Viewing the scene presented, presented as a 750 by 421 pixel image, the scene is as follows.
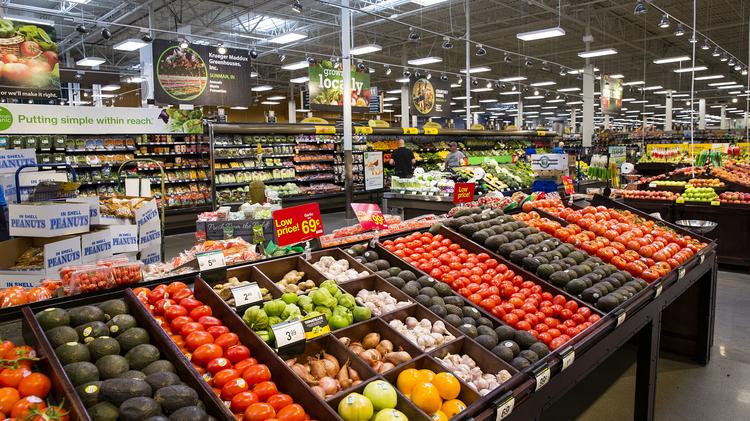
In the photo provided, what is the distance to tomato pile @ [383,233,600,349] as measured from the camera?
2490 millimetres

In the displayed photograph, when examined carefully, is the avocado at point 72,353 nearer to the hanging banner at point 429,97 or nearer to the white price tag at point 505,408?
the white price tag at point 505,408

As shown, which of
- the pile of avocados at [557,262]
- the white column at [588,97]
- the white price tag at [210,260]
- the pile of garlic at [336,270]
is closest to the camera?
the white price tag at [210,260]

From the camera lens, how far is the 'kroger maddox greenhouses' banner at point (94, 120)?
7.99 m

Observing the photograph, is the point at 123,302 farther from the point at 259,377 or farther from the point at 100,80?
the point at 100,80

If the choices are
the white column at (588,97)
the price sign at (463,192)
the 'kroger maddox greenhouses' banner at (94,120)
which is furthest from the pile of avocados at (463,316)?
the white column at (588,97)

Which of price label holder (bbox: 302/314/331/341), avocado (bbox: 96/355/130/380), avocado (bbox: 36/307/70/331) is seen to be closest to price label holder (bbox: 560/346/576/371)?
price label holder (bbox: 302/314/331/341)

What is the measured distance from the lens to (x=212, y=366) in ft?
5.60

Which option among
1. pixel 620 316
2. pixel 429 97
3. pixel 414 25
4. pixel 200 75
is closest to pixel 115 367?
pixel 620 316

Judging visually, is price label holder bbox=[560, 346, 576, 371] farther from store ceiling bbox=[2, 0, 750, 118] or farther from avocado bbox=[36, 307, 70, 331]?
store ceiling bbox=[2, 0, 750, 118]

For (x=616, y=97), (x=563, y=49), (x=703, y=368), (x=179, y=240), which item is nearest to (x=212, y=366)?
(x=703, y=368)

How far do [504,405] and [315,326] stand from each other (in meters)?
0.74

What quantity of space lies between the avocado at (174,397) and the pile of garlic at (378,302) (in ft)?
3.12

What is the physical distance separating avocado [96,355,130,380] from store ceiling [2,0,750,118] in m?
10.8

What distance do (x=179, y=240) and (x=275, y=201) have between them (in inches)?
130
